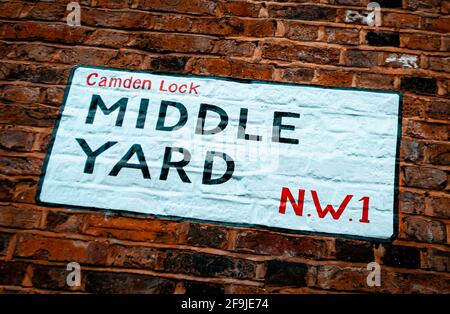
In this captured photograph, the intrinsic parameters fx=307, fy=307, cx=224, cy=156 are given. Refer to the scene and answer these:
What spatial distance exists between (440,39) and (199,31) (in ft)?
3.28

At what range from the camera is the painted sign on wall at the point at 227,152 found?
1113mm

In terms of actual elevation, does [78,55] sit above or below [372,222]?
above

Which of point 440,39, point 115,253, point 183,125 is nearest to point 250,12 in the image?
point 183,125

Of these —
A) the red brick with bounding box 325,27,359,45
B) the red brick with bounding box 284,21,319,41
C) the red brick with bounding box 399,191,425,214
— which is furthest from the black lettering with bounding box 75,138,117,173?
the red brick with bounding box 399,191,425,214

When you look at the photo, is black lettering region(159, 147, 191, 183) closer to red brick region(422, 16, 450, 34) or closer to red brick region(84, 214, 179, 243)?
red brick region(84, 214, 179, 243)

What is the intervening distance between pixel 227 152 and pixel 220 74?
1.10ft

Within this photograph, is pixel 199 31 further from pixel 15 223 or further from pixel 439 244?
pixel 439 244

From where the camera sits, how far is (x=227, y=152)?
1.17m

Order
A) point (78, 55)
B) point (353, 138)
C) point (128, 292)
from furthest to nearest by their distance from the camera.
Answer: point (78, 55)
point (353, 138)
point (128, 292)

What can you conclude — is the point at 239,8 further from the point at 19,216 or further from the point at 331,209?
the point at 19,216

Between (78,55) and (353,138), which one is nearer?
(353,138)

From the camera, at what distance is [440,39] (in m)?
1.27

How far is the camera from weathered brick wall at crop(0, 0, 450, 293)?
3.47 feet

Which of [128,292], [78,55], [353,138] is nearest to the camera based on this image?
[128,292]
